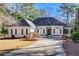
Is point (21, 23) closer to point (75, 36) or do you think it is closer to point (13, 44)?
point (13, 44)

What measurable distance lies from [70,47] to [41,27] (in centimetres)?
32

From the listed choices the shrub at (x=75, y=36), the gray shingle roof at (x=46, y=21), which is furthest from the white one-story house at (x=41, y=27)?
the shrub at (x=75, y=36)

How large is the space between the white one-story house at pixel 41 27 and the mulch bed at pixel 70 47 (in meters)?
0.10

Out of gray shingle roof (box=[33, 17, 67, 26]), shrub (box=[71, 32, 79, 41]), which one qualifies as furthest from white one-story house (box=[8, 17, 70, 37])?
shrub (box=[71, 32, 79, 41])

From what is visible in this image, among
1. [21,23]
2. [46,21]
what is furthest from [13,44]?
[46,21]

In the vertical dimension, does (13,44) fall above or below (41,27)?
below

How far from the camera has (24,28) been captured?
3.40 metres

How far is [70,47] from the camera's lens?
341cm

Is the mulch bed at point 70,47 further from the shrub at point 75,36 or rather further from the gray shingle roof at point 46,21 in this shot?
the gray shingle roof at point 46,21

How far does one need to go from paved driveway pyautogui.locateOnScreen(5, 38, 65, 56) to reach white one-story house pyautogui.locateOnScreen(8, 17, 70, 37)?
0.25 feet

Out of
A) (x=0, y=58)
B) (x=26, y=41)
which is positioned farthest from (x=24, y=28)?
(x=0, y=58)

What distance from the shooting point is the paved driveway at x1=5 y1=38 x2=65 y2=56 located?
3.39 meters

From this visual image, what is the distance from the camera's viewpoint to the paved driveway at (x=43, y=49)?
3389mm

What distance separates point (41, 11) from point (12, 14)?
268mm
